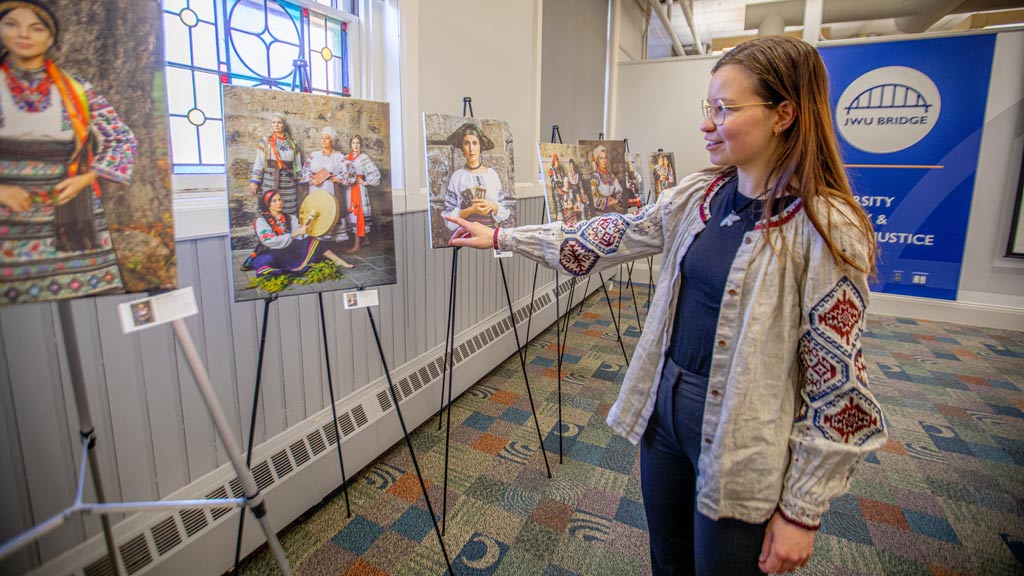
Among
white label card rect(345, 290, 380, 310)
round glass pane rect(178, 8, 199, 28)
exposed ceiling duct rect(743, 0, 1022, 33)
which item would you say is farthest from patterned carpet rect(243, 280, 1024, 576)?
exposed ceiling duct rect(743, 0, 1022, 33)

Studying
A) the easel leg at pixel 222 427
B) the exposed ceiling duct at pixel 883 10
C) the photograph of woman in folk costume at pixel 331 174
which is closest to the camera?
the easel leg at pixel 222 427

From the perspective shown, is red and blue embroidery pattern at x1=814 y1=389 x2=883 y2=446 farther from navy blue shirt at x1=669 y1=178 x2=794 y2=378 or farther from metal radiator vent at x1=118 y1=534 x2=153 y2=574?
metal radiator vent at x1=118 y1=534 x2=153 y2=574

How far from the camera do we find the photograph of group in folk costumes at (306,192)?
4.38 ft

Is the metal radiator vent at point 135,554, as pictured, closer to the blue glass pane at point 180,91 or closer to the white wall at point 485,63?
the blue glass pane at point 180,91

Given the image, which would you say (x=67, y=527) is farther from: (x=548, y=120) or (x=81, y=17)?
(x=548, y=120)

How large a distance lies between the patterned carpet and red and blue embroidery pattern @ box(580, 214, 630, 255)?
112 cm

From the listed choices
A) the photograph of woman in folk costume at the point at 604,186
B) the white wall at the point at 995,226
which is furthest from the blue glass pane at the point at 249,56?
the white wall at the point at 995,226

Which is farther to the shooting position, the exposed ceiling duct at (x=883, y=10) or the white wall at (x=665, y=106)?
the white wall at (x=665, y=106)

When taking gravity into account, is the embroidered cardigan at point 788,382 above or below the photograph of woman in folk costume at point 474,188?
below

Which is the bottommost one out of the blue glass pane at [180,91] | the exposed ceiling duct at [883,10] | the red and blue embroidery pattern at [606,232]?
the red and blue embroidery pattern at [606,232]

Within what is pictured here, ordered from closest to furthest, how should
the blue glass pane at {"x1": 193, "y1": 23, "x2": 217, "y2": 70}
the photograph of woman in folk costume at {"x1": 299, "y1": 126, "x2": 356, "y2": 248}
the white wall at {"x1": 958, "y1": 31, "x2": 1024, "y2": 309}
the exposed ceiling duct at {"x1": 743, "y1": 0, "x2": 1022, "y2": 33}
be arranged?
Answer: 1. the photograph of woman in folk costume at {"x1": 299, "y1": 126, "x2": 356, "y2": 248}
2. the blue glass pane at {"x1": 193, "y1": 23, "x2": 217, "y2": 70}
3. the white wall at {"x1": 958, "y1": 31, "x2": 1024, "y2": 309}
4. the exposed ceiling duct at {"x1": 743, "y1": 0, "x2": 1022, "y2": 33}

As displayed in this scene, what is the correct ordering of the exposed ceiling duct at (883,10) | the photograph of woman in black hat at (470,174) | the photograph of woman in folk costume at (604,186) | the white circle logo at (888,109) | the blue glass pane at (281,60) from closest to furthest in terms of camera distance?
the blue glass pane at (281,60)
the photograph of woman in black hat at (470,174)
the photograph of woman in folk costume at (604,186)
the white circle logo at (888,109)
the exposed ceiling duct at (883,10)

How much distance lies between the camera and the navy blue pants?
890mm

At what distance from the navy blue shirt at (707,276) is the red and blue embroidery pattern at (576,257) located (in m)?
0.25
